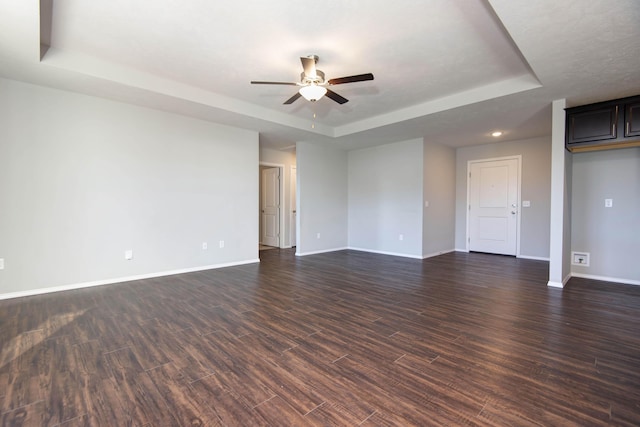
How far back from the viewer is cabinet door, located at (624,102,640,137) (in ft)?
11.6

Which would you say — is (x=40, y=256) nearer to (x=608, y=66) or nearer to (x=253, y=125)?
(x=253, y=125)

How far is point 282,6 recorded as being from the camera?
7.75 ft

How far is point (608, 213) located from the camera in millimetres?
4270

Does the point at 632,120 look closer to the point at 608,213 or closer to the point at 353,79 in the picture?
the point at 608,213

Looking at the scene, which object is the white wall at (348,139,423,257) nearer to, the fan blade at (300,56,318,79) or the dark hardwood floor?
the dark hardwood floor

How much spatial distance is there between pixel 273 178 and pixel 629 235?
6661 mm

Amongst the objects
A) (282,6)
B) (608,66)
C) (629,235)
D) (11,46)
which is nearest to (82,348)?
(11,46)

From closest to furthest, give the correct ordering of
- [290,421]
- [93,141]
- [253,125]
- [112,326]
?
[290,421], [112,326], [93,141], [253,125]

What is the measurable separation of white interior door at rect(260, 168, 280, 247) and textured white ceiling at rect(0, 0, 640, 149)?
3.11 m

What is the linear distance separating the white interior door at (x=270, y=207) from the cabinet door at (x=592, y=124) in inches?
223

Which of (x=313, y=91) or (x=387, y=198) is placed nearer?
(x=313, y=91)

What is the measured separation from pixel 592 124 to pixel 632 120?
0.36 metres

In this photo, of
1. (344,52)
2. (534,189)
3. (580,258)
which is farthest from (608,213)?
(344,52)

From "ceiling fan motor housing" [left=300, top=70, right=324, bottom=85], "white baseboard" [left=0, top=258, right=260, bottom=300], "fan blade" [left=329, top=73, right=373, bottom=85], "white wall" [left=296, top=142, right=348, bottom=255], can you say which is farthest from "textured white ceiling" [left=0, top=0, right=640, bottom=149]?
"white baseboard" [left=0, top=258, right=260, bottom=300]
